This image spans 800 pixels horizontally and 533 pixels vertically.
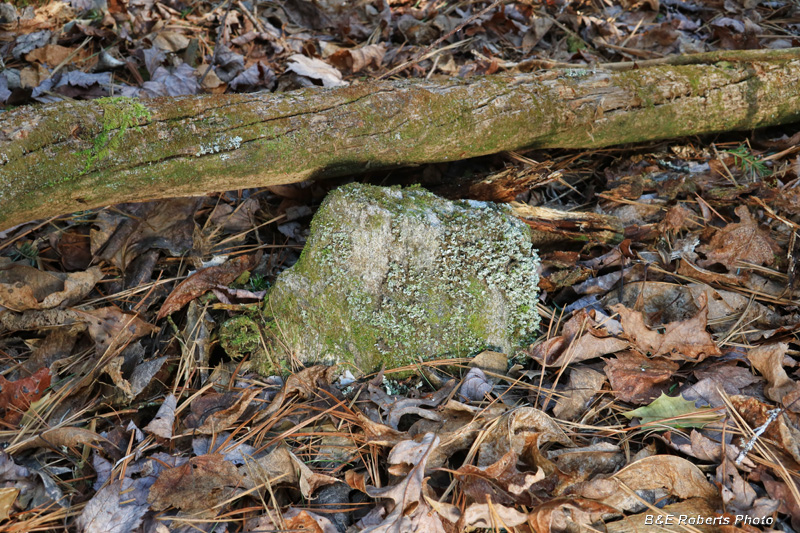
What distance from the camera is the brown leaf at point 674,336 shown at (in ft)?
6.90

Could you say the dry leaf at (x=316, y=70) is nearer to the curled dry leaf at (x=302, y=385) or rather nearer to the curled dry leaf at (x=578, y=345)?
the curled dry leaf at (x=302, y=385)

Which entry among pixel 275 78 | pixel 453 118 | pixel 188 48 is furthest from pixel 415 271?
pixel 188 48

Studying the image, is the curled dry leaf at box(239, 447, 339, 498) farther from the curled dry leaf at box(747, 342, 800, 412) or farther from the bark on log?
the curled dry leaf at box(747, 342, 800, 412)

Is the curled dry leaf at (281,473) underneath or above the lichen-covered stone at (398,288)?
underneath

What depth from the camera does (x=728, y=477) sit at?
1741 mm

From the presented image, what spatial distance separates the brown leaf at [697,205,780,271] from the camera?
99.0 inches

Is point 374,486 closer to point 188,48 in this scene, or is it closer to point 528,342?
point 528,342

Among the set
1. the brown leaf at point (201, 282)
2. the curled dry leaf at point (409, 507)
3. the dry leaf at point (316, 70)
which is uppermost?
the dry leaf at point (316, 70)

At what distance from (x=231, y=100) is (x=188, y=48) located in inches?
69.9

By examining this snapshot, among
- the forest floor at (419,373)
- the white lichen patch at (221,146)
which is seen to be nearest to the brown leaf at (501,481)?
the forest floor at (419,373)

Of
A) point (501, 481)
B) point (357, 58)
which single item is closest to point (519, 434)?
point (501, 481)

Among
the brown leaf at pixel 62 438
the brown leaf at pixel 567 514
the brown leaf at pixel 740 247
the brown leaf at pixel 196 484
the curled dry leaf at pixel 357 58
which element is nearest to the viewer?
the brown leaf at pixel 567 514

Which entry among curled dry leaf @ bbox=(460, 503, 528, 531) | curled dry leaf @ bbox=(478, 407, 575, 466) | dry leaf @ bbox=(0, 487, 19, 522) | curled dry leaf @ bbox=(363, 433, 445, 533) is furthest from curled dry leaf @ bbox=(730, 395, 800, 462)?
dry leaf @ bbox=(0, 487, 19, 522)

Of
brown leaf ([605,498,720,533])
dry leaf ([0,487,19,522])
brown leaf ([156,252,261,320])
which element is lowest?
brown leaf ([605,498,720,533])
